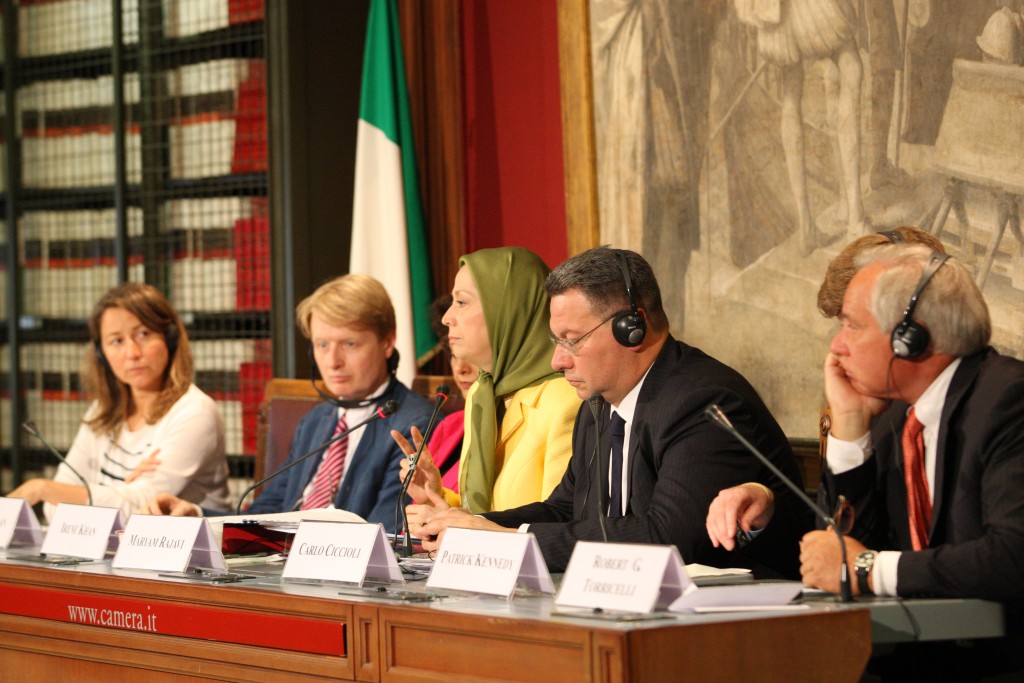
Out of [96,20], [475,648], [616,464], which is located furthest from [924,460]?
[96,20]

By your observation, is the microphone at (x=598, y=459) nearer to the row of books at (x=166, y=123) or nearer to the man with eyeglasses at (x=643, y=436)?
the man with eyeglasses at (x=643, y=436)

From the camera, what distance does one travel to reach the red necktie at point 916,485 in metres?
2.09

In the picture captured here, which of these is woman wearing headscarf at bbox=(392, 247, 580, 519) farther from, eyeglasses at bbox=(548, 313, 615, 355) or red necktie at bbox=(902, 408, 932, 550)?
red necktie at bbox=(902, 408, 932, 550)

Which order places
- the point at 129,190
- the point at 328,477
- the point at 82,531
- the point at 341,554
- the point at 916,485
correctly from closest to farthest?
the point at 916,485, the point at 341,554, the point at 82,531, the point at 328,477, the point at 129,190

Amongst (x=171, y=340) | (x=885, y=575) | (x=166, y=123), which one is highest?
(x=166, y=123)

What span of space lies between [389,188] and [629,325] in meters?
2.14

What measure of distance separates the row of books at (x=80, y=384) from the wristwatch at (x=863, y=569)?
10.1ft

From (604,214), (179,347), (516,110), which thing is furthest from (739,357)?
(179,347)

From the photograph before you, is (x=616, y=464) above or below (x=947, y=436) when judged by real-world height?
below

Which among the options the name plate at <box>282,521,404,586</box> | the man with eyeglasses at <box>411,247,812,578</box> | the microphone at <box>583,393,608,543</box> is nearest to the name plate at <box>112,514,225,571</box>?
the name plate at <box>282,521,404,586</box>

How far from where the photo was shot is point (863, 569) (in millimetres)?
1911

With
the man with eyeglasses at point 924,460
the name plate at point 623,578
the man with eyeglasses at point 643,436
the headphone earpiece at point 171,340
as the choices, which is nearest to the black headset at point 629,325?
the man with eyeglasses at point 643,436

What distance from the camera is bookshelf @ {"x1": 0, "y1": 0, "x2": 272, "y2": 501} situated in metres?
4.69

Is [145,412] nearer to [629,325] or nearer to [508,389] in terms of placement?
[508,389]
